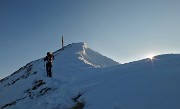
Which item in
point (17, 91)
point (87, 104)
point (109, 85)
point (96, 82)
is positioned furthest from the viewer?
point (17, 91)

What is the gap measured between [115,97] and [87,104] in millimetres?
1402

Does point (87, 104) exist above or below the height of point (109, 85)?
below

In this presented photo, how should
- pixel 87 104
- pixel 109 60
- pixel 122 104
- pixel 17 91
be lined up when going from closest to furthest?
pixel 122 104 < pixel 87 104 < pixel 17 91 < pixel 109 60

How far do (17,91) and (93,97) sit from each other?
11.8m

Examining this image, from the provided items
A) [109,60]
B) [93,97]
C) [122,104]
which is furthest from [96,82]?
[109,60]

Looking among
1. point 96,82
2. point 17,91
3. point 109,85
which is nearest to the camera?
point 109,85

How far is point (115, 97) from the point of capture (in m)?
11.3

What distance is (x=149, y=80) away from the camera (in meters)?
11.7

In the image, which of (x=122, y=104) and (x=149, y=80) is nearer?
(x=122, y=104)

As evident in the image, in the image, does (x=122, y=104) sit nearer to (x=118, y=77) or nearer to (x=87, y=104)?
(x=87, y=104)

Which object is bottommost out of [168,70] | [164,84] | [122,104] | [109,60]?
[122,104]

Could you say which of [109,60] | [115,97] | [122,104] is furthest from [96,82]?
[109,60]

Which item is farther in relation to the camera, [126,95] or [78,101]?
[78,101]

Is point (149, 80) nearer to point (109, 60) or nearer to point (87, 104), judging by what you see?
point (87, 104)
